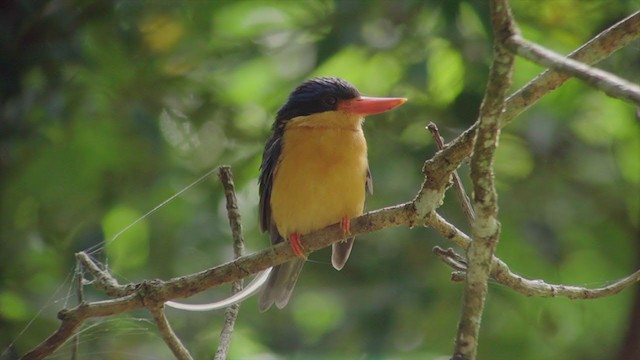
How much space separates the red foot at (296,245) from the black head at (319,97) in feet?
2.30

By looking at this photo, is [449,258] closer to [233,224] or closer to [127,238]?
[233,224]

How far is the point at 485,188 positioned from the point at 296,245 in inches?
57.1

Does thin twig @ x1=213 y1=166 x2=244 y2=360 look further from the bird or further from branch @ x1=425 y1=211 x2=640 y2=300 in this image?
branch @ x1=425 y1=211 x2=640 y2=300

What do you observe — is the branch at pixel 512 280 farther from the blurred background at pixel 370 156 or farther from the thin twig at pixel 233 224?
the blurred background at pixel 370 156

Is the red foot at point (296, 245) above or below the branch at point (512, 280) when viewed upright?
below

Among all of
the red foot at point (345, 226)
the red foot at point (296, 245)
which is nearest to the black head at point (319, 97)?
the red foot at point (345, 226)

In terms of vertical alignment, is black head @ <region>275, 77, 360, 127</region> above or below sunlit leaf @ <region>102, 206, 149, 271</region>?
above

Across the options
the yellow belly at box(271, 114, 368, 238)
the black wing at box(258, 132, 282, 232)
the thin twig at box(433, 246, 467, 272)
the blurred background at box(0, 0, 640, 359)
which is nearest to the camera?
the thin twig at box(433, 246, 467, 272)

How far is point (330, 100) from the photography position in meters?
3.94

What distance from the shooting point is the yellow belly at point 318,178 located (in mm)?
3641

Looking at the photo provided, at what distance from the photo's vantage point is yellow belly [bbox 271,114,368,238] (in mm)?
3641

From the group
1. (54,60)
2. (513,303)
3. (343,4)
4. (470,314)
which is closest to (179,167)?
(54,60)

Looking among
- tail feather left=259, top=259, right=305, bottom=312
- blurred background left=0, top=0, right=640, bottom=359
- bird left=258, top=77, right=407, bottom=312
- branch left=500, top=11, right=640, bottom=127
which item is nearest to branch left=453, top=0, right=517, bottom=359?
branch left=500, top=11, right=640, bottom=127

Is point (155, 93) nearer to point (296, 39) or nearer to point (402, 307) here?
point (296, 39)
